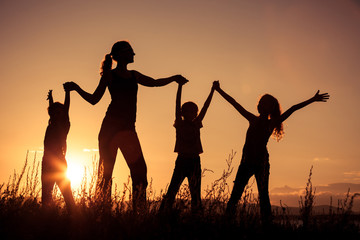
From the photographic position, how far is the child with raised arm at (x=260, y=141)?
20.2 ft

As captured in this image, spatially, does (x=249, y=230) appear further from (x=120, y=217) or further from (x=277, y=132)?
(x=277, y=132)

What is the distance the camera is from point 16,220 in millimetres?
5070

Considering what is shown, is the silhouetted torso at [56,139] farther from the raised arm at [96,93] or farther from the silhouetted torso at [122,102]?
the silhouetted torso at [122,102]

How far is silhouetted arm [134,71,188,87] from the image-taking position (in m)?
5.87

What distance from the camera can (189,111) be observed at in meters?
7.05

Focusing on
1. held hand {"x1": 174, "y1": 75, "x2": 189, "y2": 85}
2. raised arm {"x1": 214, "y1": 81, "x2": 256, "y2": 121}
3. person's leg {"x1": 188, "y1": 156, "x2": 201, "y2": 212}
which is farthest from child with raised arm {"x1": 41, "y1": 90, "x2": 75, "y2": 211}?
raised arm {"x1": 214, "y1": 81, "x2": 256, "y2": 121}

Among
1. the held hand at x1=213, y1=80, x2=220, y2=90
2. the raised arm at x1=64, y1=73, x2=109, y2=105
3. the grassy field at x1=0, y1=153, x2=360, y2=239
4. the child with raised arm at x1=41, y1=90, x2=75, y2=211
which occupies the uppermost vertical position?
the held hand at x1=213, y1=80, x2=220, y2=90

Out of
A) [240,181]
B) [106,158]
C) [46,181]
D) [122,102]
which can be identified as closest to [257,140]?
[240,181]

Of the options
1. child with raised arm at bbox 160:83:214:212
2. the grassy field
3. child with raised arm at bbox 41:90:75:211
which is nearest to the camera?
the grassy field

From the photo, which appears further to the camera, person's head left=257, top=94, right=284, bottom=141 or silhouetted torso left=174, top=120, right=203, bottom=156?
silhouetted torso left=174, top=120, right=203, bottom=156

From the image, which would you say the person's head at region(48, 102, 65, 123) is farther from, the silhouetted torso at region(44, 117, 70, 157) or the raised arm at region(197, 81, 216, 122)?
the raised arm at region(197, 81, 216, 122)

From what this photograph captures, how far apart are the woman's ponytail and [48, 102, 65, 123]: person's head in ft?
4.80

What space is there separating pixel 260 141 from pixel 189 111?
1355 millimetres

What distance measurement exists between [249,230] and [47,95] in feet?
13.9
